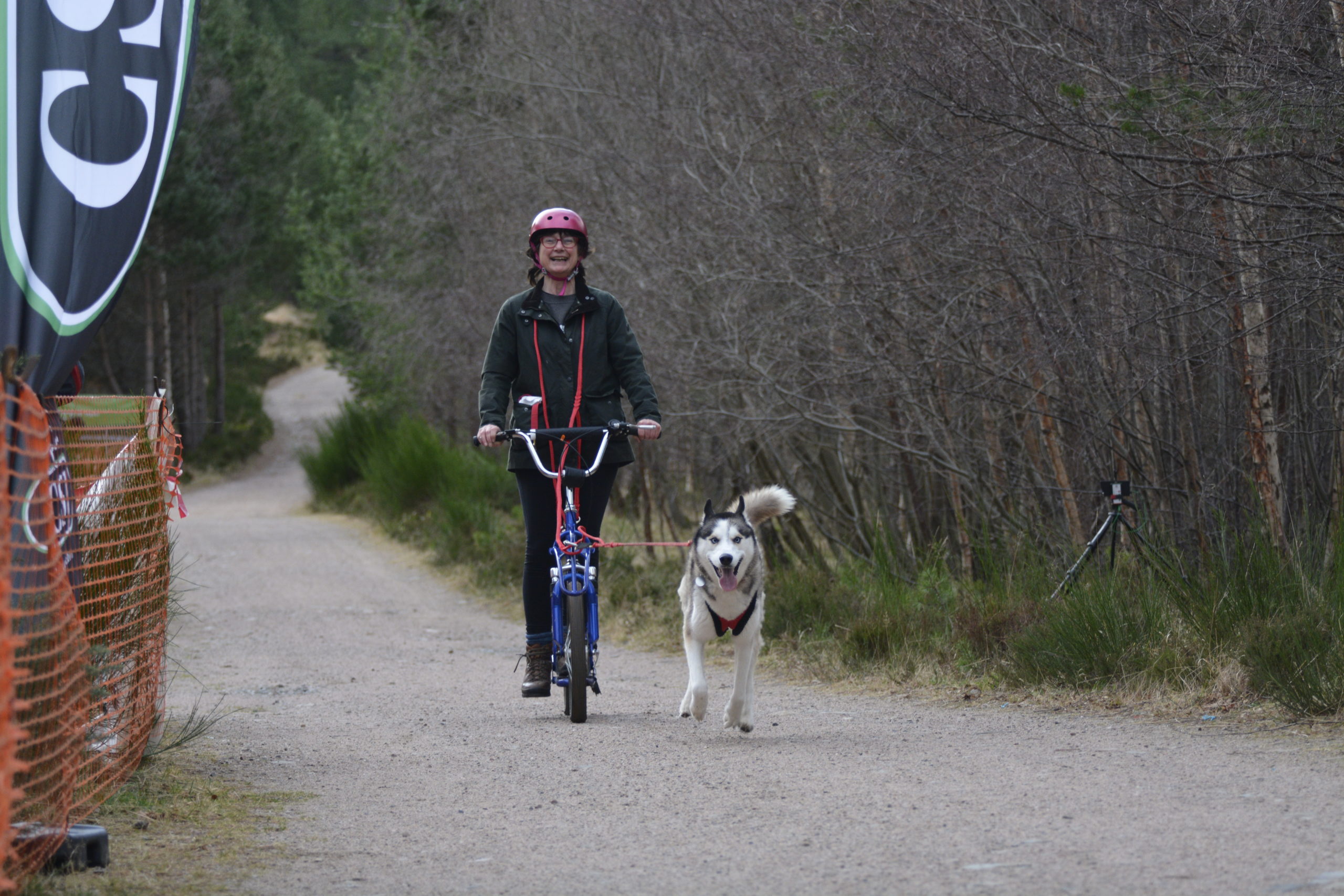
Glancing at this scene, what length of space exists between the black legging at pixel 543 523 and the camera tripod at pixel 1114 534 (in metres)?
2.53

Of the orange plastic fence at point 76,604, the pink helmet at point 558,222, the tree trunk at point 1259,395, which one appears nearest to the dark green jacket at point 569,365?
the pink helmet at point 558,222

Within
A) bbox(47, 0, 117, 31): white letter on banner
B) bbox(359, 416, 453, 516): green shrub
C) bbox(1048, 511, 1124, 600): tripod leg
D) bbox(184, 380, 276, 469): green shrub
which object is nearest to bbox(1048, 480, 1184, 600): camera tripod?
bbox(1048, 511, 1124, 600): tripod leg

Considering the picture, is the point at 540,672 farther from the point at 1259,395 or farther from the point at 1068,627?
the point at 1259,395

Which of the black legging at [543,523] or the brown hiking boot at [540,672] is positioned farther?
the brown hiking boot at [540,672]

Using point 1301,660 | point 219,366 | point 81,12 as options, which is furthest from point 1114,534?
point 219,366

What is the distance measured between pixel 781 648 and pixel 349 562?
9.48m

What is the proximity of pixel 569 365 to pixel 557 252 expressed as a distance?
56 centimetres

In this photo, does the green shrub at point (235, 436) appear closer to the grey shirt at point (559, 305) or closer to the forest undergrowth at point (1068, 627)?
the forest undergrowth at point (1068, 627)

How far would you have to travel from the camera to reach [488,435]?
6578 mm

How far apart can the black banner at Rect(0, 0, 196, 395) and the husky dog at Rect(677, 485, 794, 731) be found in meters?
2.78

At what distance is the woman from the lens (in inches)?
273

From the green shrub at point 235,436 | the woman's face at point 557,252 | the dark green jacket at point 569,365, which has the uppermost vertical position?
the woman's face at point 557,252

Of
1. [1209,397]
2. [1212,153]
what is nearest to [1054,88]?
[1212,153]

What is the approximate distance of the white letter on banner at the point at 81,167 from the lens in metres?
4.64
